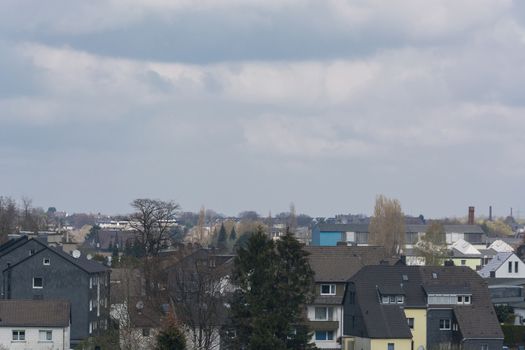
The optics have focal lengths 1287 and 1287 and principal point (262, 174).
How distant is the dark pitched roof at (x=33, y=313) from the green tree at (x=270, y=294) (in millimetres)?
14024

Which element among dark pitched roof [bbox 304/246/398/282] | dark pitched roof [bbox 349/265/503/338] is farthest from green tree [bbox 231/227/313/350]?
dark pitched roof [bbox 304/246/398/282]

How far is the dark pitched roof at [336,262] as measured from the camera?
8594 cm

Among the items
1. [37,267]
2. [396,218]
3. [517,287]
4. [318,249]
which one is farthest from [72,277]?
[396,218]

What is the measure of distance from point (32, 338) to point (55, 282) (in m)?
8.92

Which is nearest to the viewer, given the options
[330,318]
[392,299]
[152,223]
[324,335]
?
[392,299]

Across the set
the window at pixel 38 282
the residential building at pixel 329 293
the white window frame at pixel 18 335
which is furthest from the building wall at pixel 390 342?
the window at pixel 38 282

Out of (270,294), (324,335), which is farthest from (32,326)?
(324,335)

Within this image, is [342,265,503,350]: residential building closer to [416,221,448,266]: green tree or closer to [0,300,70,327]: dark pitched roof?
[0,300,70,327]: dark pitched roof

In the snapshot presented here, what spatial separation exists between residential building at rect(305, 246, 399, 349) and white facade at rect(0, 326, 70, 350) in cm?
1601

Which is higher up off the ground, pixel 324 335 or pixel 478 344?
pixel 324 335

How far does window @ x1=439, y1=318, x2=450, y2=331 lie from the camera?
274 feet

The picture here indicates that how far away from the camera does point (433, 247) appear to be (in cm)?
15075

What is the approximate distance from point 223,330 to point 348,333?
14.3 meters

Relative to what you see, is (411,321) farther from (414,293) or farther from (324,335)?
(324,335)
